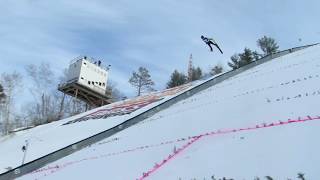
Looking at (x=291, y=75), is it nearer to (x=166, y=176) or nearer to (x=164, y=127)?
(x=164, y=127)

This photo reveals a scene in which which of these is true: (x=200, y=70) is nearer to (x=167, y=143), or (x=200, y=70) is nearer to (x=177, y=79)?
(x=177, y=79)

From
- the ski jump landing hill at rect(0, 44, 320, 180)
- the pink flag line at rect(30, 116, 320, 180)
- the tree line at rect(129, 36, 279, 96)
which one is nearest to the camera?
the ski jump landing hill at rect(0, 44, 320, 180)

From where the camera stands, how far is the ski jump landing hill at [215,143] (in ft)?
11.8

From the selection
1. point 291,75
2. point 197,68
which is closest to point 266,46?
point 197,68

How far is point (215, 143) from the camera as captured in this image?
4527mm

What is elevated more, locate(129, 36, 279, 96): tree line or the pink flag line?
locate(129, 36, 279, 96): tree line

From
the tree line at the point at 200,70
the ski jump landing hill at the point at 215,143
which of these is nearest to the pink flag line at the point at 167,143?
the ski jump landing hill at the point at 215,143

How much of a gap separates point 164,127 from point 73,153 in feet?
4.41

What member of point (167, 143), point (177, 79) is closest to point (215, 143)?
point (167, 143)

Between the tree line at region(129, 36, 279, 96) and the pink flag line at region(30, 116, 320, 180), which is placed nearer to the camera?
the pink flag line at region(30, 116, 320, 180)

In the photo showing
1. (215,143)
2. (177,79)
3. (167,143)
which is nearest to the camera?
(215,143)

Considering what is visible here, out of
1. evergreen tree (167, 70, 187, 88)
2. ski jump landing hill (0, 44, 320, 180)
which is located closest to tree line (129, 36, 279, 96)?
evergreen tree (167, 70, 187, 88)

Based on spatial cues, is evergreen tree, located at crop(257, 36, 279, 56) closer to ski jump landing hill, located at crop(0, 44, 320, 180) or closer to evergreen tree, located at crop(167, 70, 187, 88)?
evergreen tree, located at crop(167, 70, 187, 88)

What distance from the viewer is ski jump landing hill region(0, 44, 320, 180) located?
3.59 meters
